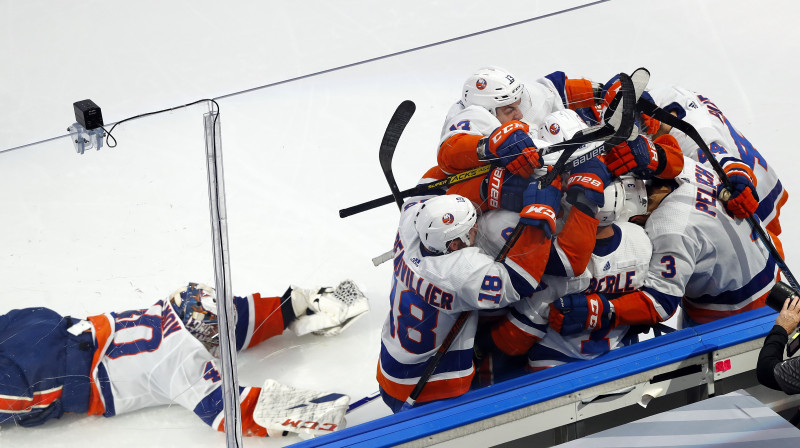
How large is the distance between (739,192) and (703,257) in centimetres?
21

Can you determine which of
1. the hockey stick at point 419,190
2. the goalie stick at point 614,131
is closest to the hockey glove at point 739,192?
the goalie stick at point 614,131

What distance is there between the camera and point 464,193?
237cm

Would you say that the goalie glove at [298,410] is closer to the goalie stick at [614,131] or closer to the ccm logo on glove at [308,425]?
the ccm logo on glove at [308,425]

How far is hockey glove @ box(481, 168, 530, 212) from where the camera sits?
90.6 inches

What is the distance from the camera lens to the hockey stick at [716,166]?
8.56 feet

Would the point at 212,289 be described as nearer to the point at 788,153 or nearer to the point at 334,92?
the point at 334,92

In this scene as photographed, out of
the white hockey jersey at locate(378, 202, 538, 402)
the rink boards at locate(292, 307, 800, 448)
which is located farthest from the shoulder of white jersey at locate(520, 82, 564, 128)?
the rink boards at locate(292, 307, 800, 448)

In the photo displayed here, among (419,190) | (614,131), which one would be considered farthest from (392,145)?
(614,131)

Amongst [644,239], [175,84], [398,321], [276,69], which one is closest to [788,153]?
[644,239]

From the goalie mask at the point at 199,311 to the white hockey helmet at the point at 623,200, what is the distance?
1033 millimetres

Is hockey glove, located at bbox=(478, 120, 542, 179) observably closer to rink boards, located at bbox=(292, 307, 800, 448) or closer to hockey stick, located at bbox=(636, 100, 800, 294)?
hockey stick, located at bbox=(636, 100, 800, 294)

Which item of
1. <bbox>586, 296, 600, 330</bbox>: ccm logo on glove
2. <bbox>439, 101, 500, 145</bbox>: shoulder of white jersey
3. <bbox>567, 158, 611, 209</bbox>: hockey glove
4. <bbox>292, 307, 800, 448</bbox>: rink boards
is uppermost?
<bbox>439, 101, 500, 145</bbox>: shoulder of white jersey

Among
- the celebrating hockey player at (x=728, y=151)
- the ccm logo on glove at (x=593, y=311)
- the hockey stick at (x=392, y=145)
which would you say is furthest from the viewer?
the celebrating hockey player at (x=728, y=151)

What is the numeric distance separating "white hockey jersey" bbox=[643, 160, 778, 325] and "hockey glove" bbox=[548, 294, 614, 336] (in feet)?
0.54
